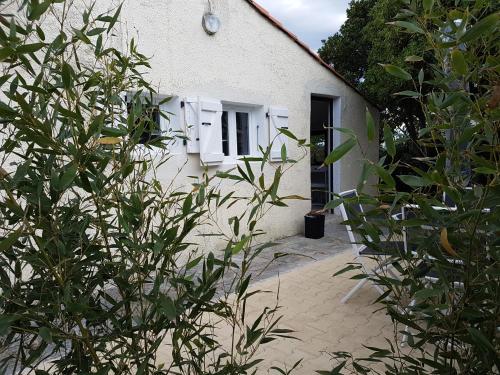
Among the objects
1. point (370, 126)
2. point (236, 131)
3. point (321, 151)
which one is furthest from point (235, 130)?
point (370, 126)

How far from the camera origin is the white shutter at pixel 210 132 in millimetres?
5227

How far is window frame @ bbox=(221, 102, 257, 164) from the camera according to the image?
5988 millimetres

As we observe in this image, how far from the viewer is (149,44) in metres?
4.75

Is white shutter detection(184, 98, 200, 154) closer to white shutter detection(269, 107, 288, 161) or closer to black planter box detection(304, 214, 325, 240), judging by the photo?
white shutter detection(269, 107, 288, 161)

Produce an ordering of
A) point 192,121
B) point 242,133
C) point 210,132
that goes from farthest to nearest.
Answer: point 242,133 < point 210,132 < point 192,121

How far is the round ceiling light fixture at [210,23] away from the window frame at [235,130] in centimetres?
104

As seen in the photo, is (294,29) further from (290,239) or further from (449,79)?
(449,79)

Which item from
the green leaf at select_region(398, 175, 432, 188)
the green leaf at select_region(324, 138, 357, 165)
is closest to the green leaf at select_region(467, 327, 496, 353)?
the green leaf at select_region(398, 175, 432, 188)

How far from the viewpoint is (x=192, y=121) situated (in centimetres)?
521

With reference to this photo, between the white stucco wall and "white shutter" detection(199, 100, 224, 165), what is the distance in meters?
0.17

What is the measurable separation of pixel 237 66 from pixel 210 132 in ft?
4.15

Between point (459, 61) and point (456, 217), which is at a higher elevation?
point (459, 61)

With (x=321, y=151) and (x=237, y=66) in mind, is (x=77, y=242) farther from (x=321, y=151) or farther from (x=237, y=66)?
(x=321, y=151)

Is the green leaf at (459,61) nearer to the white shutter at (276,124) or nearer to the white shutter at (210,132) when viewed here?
the white shutter at (210,132)
